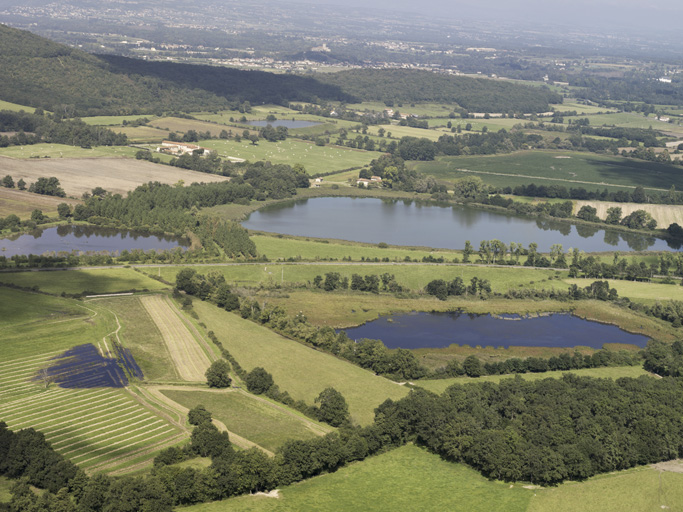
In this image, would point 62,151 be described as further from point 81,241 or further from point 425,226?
point 425,226

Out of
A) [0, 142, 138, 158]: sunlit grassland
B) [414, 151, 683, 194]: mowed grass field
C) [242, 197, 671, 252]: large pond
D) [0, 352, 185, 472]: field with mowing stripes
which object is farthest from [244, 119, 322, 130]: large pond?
[0, 352, 185, 472]: field with mowing stripes

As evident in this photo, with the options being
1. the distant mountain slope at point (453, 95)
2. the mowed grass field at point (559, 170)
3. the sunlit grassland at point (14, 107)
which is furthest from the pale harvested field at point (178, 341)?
the distant mountain slope at point (453, 95)

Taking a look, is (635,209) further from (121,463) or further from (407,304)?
(121,463)

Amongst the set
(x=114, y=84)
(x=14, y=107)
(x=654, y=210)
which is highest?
(x=114, y=84)

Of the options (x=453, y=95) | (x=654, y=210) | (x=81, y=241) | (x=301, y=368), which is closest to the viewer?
(x=301, y=368)

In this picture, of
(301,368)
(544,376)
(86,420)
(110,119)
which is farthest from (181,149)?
(86,420)

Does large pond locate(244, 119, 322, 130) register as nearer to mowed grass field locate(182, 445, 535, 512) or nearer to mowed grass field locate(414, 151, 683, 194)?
mowed grass field locate(414, 151, 683, 194)

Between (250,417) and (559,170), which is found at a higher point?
(559,170)
